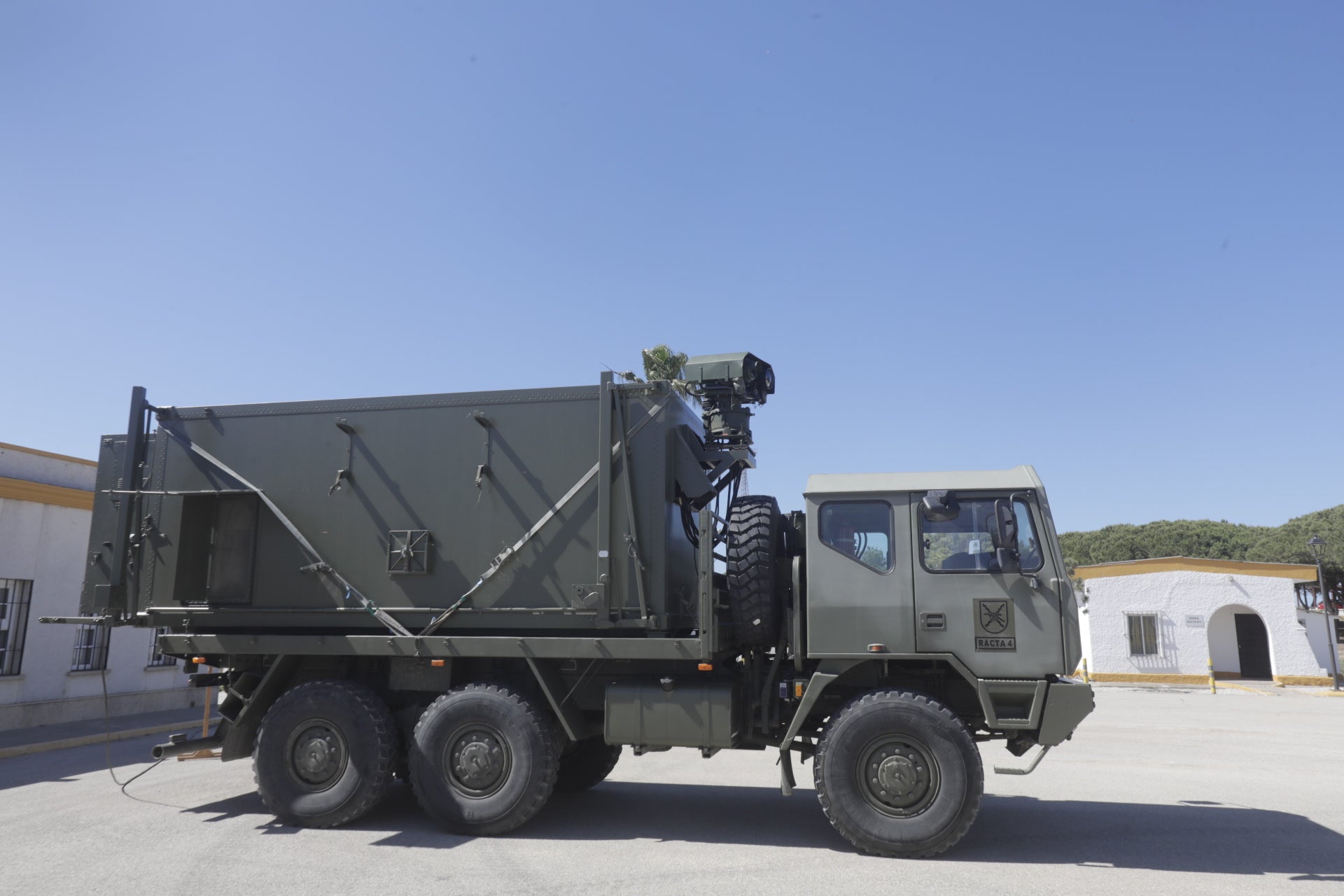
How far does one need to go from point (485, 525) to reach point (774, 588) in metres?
2.67

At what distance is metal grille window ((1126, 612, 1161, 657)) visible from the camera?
2955 cm

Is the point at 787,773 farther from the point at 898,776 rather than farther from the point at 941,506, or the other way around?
the point at 941,506

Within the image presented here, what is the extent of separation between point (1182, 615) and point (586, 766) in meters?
27.2

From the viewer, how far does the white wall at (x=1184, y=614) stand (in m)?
28.8

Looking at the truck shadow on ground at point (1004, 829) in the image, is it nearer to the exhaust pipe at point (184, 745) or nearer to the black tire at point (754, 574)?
the exhaust pipe at point (184, 745)

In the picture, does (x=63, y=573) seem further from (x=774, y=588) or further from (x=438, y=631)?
(x=774, y=588)

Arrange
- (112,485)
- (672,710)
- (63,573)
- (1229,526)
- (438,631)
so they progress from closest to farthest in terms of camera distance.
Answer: (672,710) < (438,631) < (112,485) < (63,573) < (1229,526)

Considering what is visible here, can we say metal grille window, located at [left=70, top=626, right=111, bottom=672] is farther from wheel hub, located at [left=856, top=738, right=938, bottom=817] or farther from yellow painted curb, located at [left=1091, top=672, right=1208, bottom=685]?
yellow painted curb, located at [left=1091, top=672, right=1208, bottom=685]

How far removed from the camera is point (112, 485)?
8.66 meters

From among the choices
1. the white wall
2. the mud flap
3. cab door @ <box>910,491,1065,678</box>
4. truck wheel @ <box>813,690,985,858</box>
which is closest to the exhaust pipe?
the mud flap

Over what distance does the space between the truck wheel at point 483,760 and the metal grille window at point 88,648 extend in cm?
1096

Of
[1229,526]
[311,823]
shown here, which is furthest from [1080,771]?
[1229,526]

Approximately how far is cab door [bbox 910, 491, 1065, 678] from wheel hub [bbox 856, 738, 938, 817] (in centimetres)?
79

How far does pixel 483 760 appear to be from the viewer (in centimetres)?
750
